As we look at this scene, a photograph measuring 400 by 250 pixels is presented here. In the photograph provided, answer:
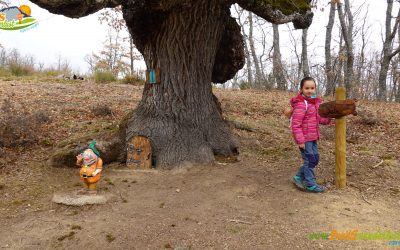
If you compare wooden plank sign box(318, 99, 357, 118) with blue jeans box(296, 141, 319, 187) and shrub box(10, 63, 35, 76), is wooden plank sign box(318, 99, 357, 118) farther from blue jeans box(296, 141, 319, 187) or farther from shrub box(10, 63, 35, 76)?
shrub box(10, 63, 35, 76)

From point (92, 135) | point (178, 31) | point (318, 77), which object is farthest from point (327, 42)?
point (318, 77)

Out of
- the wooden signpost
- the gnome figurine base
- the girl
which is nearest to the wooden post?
the wooden signpost

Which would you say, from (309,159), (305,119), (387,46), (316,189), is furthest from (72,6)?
(387,46)

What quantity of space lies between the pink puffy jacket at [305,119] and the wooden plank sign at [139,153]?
7.97 ft

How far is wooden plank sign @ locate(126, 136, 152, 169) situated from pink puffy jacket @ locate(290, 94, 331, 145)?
2.43 meters

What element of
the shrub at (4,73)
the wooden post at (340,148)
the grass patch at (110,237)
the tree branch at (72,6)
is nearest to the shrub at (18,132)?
the tree branch at (72,6)

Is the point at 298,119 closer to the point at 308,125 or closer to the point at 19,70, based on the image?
the point at 308,125

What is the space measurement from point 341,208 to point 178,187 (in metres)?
2.15

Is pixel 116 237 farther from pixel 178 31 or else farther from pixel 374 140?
pixel 374 140

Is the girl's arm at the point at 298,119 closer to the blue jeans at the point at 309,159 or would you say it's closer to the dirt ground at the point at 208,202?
the blue jeans at the point at 309,159

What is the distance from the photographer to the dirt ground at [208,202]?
11.1 feet

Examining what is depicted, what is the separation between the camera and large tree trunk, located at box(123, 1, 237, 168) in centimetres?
555

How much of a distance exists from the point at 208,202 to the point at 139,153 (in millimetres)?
1803

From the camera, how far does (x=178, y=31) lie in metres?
5.54
